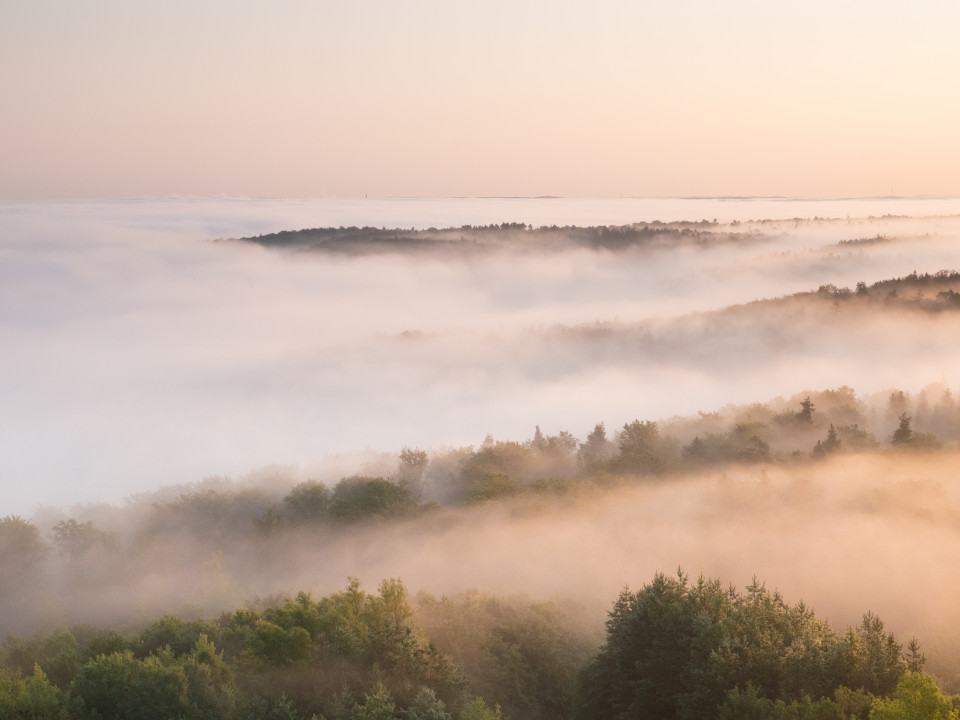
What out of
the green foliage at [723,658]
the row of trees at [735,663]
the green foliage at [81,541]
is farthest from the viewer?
the green foliage at [81,541]

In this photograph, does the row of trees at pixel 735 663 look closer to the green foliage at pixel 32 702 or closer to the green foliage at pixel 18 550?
the green foliage at pixel 32 702

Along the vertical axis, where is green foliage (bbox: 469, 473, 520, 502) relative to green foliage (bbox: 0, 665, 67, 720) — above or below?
below

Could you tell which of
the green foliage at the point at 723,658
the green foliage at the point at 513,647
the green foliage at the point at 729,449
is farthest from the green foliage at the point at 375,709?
the green foliage at the point at 729,449

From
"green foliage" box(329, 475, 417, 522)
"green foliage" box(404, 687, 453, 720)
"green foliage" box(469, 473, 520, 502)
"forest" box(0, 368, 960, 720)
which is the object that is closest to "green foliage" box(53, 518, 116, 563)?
"forest" box(0, 368, 960, 720)

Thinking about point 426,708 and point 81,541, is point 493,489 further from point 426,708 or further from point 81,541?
point 426,708

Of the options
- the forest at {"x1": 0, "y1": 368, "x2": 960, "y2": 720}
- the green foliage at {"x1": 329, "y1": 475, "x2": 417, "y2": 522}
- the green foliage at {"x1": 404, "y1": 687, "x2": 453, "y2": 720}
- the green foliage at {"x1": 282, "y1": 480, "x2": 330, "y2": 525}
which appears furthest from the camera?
the green foliage at {"x1": 282, "y1": 480, "x2": 330, "y2": 525}

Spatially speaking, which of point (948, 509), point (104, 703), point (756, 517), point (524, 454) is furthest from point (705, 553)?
point (104, 703)

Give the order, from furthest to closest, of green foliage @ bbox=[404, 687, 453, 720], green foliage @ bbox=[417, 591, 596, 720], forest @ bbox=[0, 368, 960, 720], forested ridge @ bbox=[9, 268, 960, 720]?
green foliage @ bbox=[417, 591, 596, 720]
forested ridge @ bbox=[9, 268, 960, 720]
forest @ bbox=[0, 368, 960, 720]
green foliage @ bbox=[404, 687, 453, 720]

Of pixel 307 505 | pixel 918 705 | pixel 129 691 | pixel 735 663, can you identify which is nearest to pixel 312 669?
pixel 129 691

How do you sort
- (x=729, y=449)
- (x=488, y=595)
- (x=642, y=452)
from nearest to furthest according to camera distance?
(x=488, y=595) < (x=642, y=452) < (x=729, y=449)

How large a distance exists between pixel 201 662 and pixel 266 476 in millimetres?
98125

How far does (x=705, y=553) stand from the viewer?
69.1m

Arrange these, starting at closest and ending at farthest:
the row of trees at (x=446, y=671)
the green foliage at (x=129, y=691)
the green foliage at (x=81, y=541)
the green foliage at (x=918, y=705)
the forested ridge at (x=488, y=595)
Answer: the green foliage at (x=918, y=705) < the row of trees at (x=446, y=671) < the green foliage at (x=129, y=691) < the forested ridge at (x=488, y=595) < the green foliage at (x=81, y=541)

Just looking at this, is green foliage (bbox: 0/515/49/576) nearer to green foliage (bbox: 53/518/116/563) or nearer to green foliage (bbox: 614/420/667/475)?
green foliage (bbox: 53/518/116/563)
